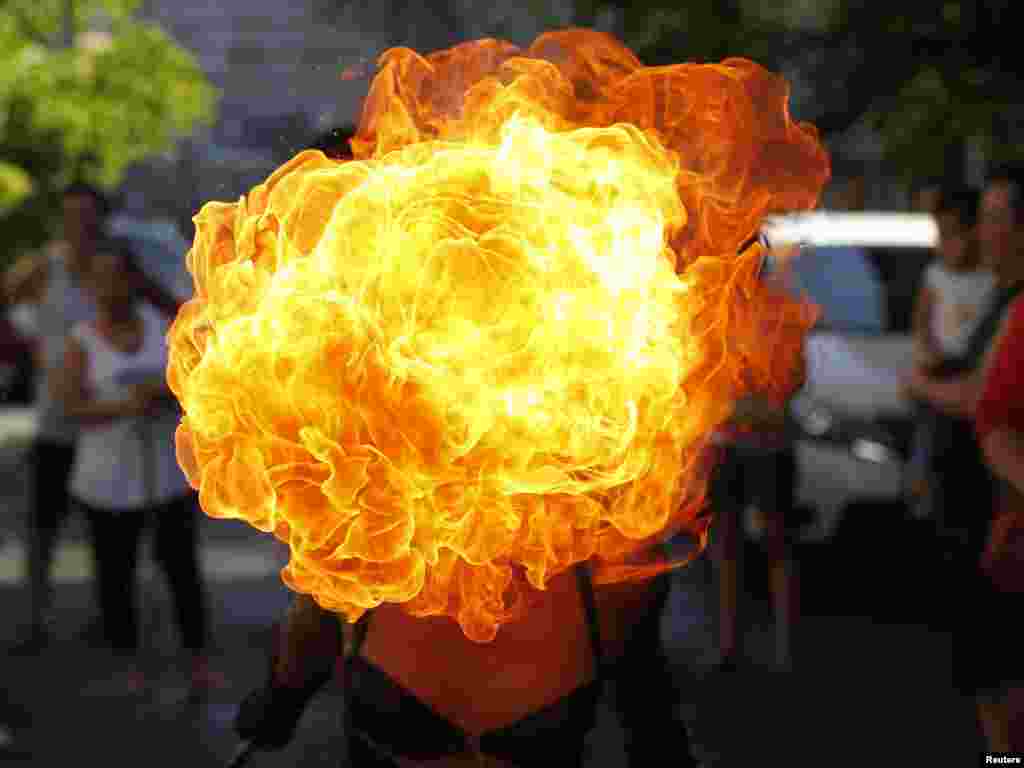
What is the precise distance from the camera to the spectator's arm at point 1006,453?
184 inches

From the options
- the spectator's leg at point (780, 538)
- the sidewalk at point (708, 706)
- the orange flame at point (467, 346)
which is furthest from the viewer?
the spectator's leg at point (780, 538)

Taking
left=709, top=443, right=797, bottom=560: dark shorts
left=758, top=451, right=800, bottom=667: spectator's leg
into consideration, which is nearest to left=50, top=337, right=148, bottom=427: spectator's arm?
left=709, top=443, right=797, bottom=560: dark shorts

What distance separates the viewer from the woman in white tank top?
27.6 feet

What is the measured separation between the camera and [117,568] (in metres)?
8.70

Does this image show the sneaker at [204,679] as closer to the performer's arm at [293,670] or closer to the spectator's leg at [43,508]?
the spectator's leg at [43,508]

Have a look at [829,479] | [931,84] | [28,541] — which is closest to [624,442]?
[28,541]

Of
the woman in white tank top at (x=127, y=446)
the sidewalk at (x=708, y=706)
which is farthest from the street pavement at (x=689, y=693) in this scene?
the woman in white tank top at (x=127, y=446)

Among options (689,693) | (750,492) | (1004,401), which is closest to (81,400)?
(689,693)

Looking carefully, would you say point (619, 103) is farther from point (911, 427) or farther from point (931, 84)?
point (931, 84)

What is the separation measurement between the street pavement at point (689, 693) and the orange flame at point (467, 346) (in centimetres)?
316

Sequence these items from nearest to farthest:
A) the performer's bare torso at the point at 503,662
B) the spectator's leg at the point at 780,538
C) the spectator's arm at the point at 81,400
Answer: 1. the performer's bare torso at the point at 503,662
2. the spectator's arm at the point at 81,400
3. the spectator's leg at the point at 780,538

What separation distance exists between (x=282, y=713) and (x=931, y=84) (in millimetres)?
11055

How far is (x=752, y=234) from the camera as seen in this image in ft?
11.8

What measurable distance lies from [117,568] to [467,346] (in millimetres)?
A: 5961
